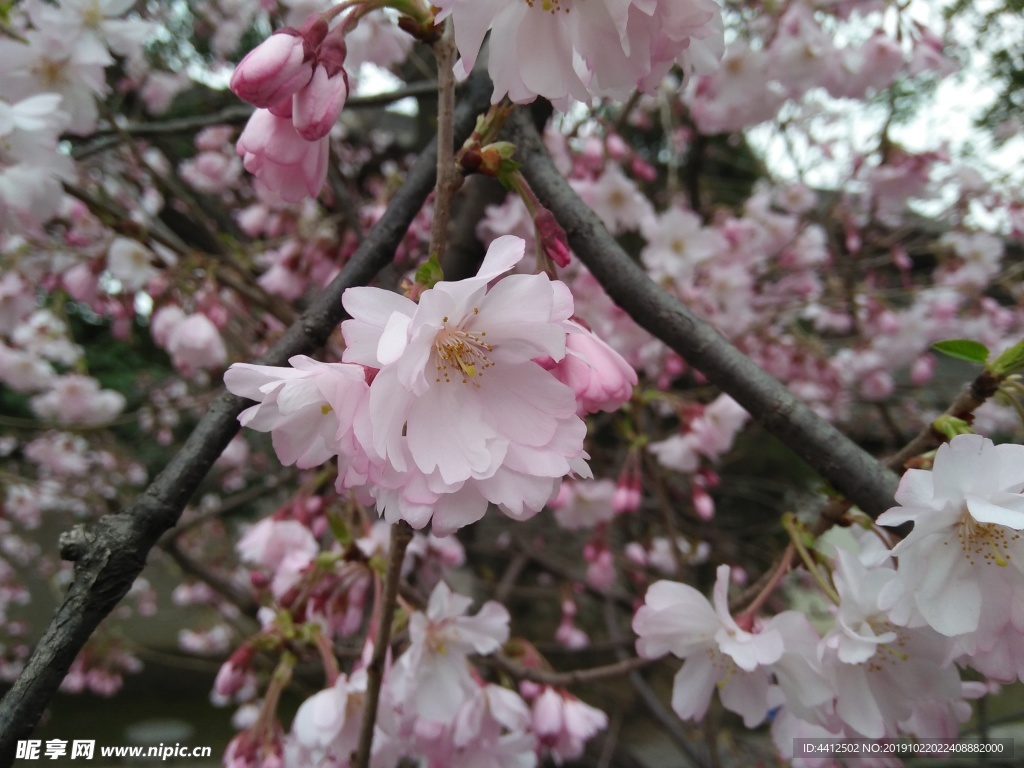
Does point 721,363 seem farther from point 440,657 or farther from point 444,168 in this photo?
point 440,657

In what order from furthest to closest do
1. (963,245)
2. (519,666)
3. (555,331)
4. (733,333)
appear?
(963,245) < (733,333) < (519,666) < (555,331)

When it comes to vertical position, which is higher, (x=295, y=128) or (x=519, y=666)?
(x=295, y=128)

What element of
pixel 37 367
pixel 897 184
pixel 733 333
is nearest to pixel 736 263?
pixel 733 333

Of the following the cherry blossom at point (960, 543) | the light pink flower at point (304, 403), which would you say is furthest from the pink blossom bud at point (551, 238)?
the cherry blossom at point (960, 543)

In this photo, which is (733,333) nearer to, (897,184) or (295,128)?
(897,184)

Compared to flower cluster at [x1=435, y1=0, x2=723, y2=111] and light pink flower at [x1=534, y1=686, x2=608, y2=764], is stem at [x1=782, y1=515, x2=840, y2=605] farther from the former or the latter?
light pink flower at [x1=534, y1=686, x2=608, y2=764]

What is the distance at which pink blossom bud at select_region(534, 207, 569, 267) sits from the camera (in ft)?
1.82

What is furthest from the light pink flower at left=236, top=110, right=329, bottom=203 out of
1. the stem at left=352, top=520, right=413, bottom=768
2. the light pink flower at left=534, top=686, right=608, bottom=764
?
the light pink flower at left=534, top=686, right=608, bottom=764

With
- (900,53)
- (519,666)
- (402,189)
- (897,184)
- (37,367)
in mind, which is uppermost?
(900,53)

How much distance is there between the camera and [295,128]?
1.92ft

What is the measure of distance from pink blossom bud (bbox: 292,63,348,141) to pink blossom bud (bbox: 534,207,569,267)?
0.22 meters

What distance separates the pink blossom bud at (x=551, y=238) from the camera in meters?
0.56

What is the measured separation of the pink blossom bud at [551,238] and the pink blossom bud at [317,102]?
8.8 inches

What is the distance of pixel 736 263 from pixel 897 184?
28.4 inches
